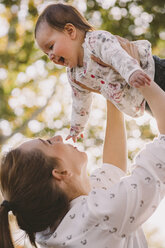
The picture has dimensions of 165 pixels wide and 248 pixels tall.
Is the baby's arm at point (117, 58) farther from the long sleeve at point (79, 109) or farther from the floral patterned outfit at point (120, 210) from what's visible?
the long sleeve at point (79, 109)

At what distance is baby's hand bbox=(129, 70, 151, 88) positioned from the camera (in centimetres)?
169

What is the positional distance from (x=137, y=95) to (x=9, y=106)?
694cm

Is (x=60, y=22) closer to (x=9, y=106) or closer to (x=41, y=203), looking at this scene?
(x=41, y=203)

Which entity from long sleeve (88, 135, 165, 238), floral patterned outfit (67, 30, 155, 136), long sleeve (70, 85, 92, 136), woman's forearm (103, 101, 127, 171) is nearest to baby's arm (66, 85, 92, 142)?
long sleeve (70, 85, 92, 136)

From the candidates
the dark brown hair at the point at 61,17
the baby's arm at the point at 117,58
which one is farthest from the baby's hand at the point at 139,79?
the dark brown hair at the point at 61,17

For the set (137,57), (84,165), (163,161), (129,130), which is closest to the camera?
(163,161)

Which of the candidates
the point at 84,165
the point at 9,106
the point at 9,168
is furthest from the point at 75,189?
the point at 9,106

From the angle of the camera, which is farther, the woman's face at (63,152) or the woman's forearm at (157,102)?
the woman's face at (63,152)

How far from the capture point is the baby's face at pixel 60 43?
232 centimetres

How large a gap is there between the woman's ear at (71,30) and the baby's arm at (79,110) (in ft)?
1.26

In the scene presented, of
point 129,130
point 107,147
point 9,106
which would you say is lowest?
point 129,130

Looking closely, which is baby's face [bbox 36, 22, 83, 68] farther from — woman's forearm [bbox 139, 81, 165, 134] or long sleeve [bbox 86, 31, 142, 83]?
woman's forearm [bbox 139, 81, 165, 134]

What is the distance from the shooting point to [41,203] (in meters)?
1.87

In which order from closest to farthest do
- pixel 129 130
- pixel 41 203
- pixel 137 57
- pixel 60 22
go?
pixel 41 203, pixel 137 57, pixel 60 22, pixel 129 130
